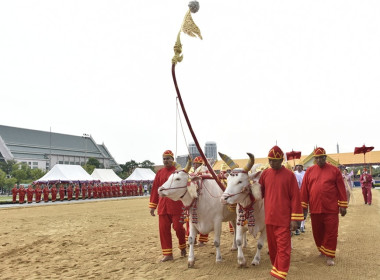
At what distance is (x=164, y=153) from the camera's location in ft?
22.3

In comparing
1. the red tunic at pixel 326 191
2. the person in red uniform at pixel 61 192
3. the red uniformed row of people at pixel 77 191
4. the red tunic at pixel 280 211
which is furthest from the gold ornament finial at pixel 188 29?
the person in red uniform at pixel 61 192

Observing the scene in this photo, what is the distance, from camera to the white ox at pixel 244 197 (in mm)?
5195

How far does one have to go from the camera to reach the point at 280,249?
464 centimetres

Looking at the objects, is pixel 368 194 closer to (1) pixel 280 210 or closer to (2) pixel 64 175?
(1) pixel 280 210

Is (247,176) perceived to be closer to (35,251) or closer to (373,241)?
(373,241)

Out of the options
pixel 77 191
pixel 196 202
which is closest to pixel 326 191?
pixel 196 202

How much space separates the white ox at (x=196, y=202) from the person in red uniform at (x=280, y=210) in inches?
46.9

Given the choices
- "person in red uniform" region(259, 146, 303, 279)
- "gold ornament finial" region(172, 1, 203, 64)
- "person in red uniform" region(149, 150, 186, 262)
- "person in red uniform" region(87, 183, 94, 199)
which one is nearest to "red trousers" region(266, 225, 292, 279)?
"person in red uniform" region(259, 146, 303, 279)

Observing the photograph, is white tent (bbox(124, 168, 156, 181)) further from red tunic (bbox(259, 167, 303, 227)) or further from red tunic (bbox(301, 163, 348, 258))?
red tunic (bbox(259, 167, 303, 227))

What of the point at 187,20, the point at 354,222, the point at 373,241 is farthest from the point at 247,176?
the point at 354,222

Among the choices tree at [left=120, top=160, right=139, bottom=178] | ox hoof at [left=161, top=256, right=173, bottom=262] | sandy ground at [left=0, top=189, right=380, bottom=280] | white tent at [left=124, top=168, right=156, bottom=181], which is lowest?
sandy ground at [left=0, top=189, right=380, bottom=280]

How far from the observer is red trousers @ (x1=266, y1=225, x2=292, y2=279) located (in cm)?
451

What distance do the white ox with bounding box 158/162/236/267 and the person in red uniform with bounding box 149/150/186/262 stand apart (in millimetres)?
459

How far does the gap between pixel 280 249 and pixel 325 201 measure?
1.69m
